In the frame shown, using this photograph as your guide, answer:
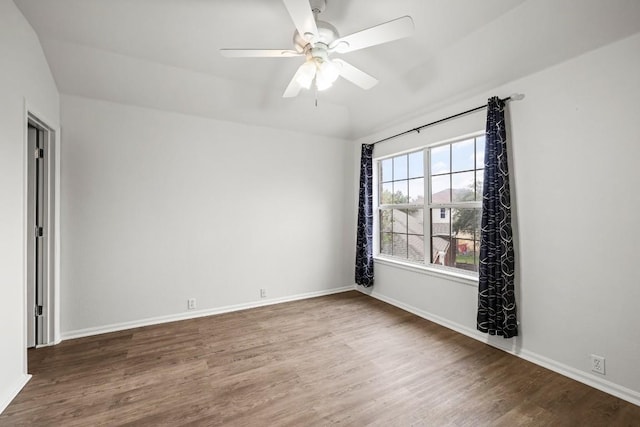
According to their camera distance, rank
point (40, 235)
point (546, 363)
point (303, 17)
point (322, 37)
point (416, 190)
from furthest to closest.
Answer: point (416, 190) < point (40, 235) < point (546, 363) < point (322, 37) < point (303, 17)

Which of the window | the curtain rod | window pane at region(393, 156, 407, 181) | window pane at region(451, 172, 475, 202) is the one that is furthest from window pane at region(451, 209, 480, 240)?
the curtain rod

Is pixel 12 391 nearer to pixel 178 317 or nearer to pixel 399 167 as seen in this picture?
pixel 178 317

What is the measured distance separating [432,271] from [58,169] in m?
4.24

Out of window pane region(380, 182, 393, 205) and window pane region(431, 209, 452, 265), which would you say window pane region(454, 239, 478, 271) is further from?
window pane region(380, 182, 393, 205)

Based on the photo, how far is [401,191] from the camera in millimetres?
3980

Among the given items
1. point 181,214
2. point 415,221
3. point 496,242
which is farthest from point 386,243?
point 181,214

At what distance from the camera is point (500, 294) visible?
8.29 ft

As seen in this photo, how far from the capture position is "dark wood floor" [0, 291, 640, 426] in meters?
1.75

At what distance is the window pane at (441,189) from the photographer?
330 cm

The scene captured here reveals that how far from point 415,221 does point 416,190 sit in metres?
0.43

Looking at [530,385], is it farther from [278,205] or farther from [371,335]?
[278,205]

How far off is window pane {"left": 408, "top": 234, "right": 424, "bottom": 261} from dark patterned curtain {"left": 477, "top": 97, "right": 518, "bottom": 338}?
3.32 feet

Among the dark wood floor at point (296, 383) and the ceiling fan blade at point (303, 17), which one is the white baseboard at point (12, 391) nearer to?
the dark wood floor at point (296, 383)

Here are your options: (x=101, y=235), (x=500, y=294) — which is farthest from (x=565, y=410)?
(x=101, y=235)
